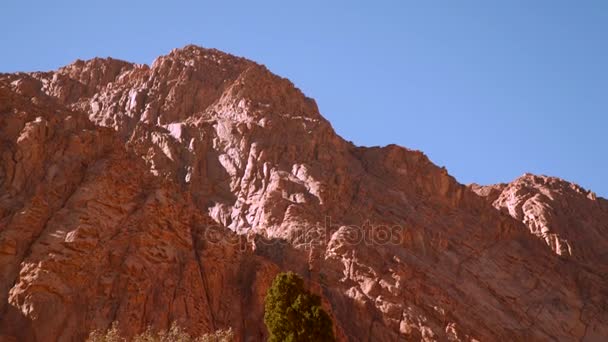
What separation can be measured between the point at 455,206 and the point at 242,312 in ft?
69.5

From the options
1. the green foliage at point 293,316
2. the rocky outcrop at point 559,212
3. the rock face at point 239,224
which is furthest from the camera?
the rocky outcrop at point 559,212

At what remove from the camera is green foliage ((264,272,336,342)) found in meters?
40.7

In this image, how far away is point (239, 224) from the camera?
191 feet

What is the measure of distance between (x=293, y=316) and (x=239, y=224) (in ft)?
58.1

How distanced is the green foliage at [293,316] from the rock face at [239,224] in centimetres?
605

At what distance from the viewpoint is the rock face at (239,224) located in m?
46.1

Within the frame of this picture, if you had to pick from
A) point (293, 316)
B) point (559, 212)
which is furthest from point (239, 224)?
point (559, 212)

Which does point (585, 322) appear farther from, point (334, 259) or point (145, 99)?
point (145, 99)

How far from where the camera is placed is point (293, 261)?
54.3 meters

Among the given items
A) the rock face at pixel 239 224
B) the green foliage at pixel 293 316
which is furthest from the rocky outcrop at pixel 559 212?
the green foliage at pixel 293 316

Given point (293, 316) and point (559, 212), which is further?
point (559, 212)

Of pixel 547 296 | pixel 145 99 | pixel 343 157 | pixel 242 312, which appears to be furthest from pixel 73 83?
pixel 547 296

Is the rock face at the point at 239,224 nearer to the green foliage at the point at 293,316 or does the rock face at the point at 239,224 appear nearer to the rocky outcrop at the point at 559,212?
the rocky outcrop at the point at 559,212

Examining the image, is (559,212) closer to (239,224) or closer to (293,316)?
(239,224)
